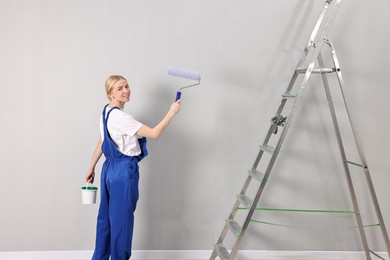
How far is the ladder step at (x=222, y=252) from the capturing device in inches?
109

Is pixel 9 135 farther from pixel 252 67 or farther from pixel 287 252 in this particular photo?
pixel 287 252

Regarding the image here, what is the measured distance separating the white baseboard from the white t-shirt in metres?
0.94

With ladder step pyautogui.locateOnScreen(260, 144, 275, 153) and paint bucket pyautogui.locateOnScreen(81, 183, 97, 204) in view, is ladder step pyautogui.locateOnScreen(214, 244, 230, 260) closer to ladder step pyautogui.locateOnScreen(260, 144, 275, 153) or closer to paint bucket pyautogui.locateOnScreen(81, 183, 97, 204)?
ladder step pyautogui.locateOnScreen(260, 144, 275, 153)

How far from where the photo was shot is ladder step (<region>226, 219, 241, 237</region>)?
2752 millimetres

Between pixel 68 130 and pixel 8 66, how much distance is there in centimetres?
62

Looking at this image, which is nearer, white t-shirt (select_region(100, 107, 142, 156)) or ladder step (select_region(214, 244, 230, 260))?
white t-shirt (select_region(100, 107, 142, 156))

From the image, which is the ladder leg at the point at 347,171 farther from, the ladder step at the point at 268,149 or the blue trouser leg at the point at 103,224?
the blue trouser leg at the point at 103,224

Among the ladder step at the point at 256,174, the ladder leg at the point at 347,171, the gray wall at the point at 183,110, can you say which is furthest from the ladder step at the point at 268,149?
the ladder leg at the point at 347,171

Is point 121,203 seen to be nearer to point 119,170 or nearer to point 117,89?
point 119,170

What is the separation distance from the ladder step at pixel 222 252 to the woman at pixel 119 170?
614 millimetres

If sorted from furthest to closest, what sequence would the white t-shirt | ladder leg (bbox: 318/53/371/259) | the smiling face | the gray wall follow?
the gray wall < ladder leg (bbox: 318/53/371/259) < the smiling face < the white t-shirt

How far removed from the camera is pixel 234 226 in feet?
9.45

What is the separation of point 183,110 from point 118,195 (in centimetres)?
88

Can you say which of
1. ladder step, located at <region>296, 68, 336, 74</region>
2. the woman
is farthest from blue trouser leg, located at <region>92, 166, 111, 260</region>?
ladder step, located at <region>296, 68, 336, 74</region>
